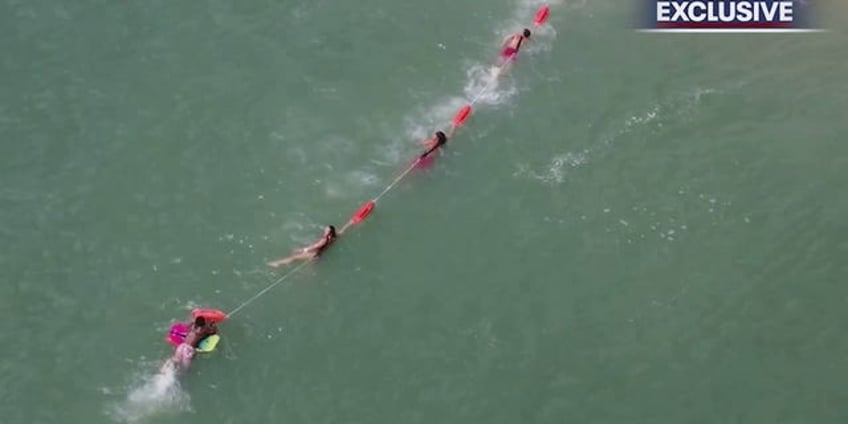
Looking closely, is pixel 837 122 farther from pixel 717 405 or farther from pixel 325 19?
pixel 325 19

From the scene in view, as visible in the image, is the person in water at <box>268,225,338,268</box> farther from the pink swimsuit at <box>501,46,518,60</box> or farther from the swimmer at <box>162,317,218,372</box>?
the pink swimsuit at <box>501,46,518,60</box>

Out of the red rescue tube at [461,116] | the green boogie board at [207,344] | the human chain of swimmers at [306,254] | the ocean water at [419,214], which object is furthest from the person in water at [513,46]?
the green boogie board at [207,344]

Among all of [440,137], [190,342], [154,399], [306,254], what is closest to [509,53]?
[440,137]

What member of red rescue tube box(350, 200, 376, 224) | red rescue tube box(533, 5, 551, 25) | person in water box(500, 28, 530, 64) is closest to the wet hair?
red rescue tube box(350, 200, 376, 224)

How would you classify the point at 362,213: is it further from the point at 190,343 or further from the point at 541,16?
the point at 541,16

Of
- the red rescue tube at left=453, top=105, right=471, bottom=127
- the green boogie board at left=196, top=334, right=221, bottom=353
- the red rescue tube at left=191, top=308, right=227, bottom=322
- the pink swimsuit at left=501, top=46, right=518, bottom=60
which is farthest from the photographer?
the pink swimsuit at left=501, top=46, right=518, bottom=60

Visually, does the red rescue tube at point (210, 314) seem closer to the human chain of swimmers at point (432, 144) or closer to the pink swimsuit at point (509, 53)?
the human chain of swimmers at point (432, 144)

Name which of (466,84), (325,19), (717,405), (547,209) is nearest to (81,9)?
(325,19)
